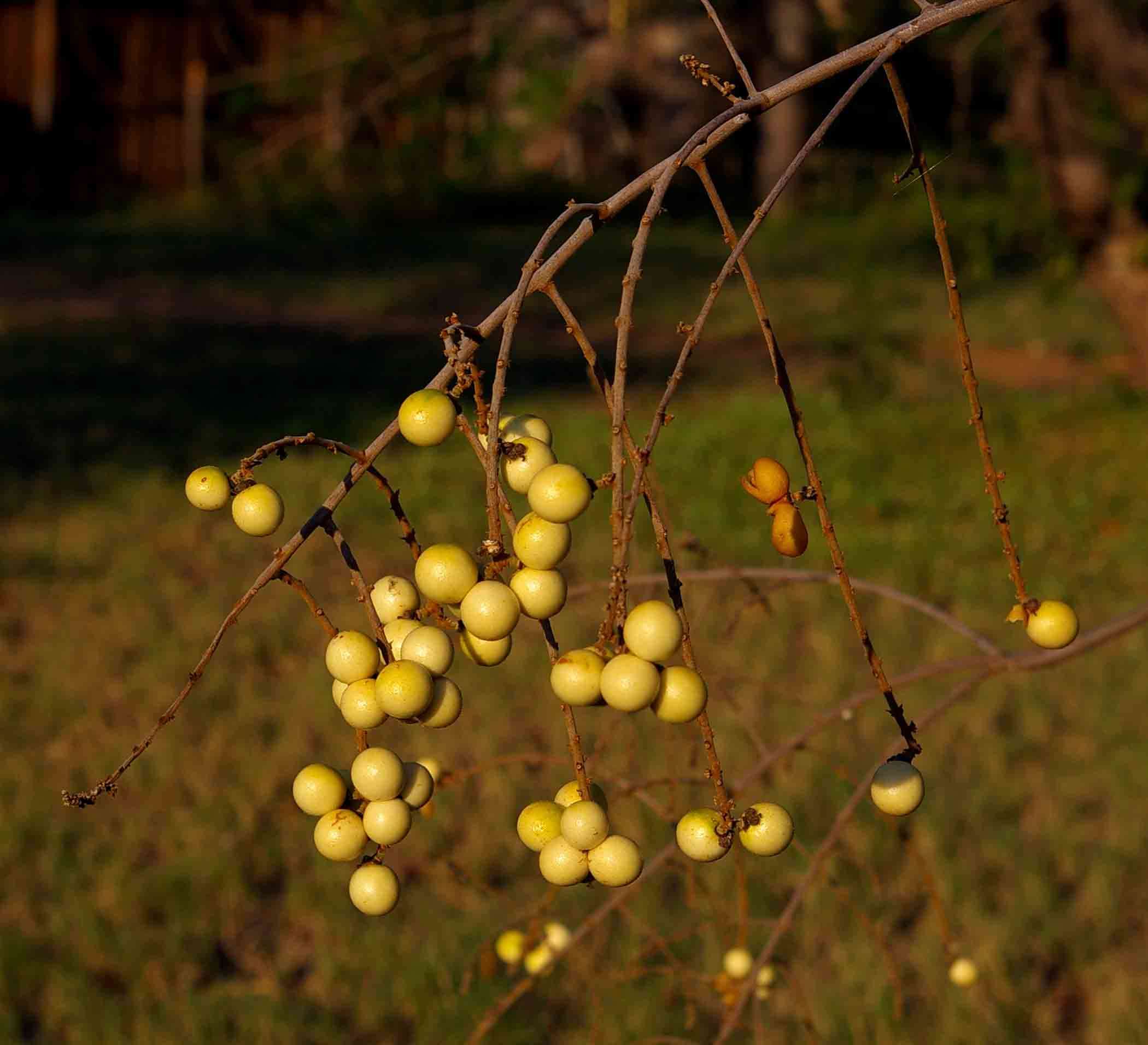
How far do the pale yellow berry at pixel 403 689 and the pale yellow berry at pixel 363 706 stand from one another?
0.04ft

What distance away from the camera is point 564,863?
691mm

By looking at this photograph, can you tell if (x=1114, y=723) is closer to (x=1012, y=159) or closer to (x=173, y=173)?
(x=1012, y=159)

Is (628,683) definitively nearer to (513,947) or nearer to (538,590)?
(538,590)

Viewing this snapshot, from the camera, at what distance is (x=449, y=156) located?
335 centimetres

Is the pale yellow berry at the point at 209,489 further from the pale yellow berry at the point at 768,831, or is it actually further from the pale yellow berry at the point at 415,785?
the pale yellow berry at the point at 768,831

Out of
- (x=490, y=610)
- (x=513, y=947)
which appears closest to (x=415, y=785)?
(x=490, y=610)

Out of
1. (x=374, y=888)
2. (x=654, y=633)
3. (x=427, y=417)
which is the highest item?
(x=427, y=417)

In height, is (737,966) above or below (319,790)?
below

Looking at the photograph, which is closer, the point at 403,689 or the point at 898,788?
the point at 403,689

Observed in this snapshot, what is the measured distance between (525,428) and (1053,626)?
1.08ft

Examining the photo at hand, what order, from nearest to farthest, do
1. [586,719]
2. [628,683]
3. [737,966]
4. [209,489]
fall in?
[628,683] < [209,489] < [737,966] < [586,719]

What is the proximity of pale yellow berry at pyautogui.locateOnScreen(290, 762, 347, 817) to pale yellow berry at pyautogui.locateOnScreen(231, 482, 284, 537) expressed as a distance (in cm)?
12

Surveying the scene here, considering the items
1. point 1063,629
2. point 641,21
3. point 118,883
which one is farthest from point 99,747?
point 1063,629

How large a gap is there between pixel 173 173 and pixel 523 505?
860cm
